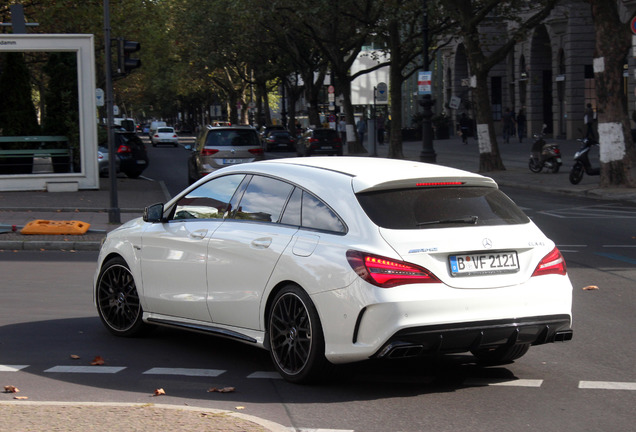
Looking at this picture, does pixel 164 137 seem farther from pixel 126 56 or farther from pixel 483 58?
pixel 126 56

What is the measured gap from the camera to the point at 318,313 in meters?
6.30

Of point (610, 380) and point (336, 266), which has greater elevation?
point (336, 266)

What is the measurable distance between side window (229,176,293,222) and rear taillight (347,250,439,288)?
3.38 ft

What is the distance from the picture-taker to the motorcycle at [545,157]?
Answer: 29891mm

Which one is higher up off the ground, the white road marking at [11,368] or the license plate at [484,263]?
the license plate at [484,263]

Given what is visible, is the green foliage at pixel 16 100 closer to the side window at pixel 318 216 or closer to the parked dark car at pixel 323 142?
the parked dark car at pixel 323 142

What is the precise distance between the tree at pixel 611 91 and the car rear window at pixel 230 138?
28.9ft

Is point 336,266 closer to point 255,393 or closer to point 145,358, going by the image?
point 255,393

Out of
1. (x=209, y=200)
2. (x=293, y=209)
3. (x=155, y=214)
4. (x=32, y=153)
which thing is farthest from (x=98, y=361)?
(x=32, y=153)

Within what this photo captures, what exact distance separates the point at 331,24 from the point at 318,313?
42523 millimetres

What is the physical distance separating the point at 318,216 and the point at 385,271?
0.76m

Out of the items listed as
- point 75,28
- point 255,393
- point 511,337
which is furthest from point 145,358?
point 75,28

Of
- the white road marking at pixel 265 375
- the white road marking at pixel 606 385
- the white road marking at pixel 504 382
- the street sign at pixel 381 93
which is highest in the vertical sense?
Answer: the street sign at pixel 381 93

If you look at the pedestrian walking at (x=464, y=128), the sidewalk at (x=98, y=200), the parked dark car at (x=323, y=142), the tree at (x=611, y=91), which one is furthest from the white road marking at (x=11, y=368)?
the pedestrian walking at (x=464, y=128)
